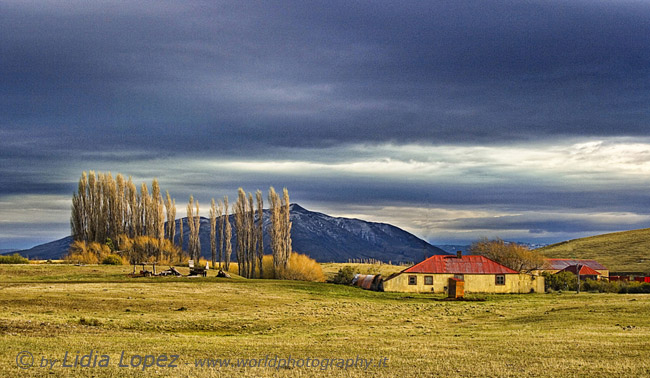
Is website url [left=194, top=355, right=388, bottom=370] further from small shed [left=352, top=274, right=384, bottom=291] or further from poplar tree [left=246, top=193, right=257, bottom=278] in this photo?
poplar tree [left=246, top=193, right=257, bottom=278]

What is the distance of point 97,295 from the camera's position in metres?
45.6

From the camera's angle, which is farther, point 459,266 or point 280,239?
point 280,239

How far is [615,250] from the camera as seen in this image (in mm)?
149250

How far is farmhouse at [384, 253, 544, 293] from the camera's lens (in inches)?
2913

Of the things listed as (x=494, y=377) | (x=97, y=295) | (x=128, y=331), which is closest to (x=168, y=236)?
(x=97, y=295)

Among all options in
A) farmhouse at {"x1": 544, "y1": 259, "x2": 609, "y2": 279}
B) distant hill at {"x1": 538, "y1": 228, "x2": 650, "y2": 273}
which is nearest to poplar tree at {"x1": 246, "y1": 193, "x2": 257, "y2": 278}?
farmhouse at {"x1": 544, "y1": 259, "x2": 609, "y2": 279}

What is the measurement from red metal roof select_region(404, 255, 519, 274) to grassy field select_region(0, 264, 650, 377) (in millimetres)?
25903

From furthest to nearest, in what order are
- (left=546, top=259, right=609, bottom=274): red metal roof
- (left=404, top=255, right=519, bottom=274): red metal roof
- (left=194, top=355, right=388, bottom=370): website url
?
1. (left=546, top=259, right=609, bottom=274): red metal roof
2. (left=404, top=255, right=519, bottom=274): red metal roof
3. (left=194, top=355, right=388, bottom=370): website url

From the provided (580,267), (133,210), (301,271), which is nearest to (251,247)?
(301,271)

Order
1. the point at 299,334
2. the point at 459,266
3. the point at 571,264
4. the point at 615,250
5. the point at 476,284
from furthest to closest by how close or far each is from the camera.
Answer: the point at 615,250 → the point at 571,264 → the point at 459,266 → the point at 476,284 → the point at 299,334

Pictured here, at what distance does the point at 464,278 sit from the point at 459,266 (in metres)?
1.93

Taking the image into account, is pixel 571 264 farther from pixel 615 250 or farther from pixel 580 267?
pixel 615 250

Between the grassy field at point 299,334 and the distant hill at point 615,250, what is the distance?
318ft

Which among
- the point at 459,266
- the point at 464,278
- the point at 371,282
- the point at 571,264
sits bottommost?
the point at 371,282
